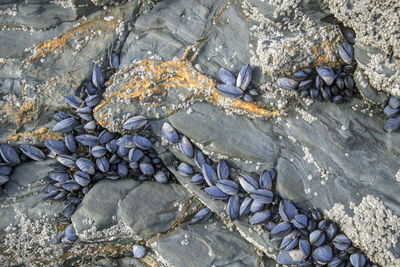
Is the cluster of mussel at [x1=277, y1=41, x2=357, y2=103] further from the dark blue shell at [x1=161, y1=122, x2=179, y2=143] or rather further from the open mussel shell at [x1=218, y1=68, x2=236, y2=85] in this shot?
the dark blue shell at [x1=161, y1=122, x2=179, y2=143]

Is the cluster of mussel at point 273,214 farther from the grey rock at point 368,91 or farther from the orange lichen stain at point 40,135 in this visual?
the orange lichen stain at point 40,135

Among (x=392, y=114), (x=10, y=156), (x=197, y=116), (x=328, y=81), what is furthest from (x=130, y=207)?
(x=392, y=114)

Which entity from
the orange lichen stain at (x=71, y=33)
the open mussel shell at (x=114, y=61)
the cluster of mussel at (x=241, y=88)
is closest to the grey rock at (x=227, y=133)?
the cluster of mussel at (x=241, y=88)

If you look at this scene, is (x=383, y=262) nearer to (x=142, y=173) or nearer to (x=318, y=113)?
(x=318, y=113)

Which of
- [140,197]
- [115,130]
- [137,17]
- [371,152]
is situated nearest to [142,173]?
[140,197]

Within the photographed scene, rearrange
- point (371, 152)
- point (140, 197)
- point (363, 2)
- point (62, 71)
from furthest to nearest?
point (62, 71)
point (140, 197)
point (371, 152)
point (363, 2)

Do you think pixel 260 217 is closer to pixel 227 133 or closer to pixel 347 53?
pixel 227 133
